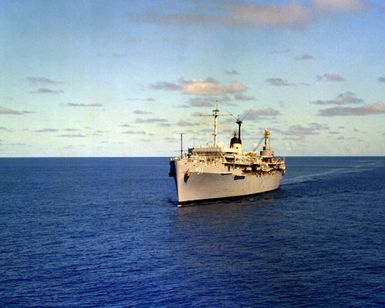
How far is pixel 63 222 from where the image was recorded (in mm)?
71875

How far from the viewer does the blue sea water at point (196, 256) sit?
36594mm

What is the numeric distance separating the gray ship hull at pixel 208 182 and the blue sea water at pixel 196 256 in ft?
9.09

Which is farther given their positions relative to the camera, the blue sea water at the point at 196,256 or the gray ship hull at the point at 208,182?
the gray ship hull at the point at 208,182

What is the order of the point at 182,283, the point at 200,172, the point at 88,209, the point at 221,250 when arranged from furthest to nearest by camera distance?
the point at 88,209 < the point at 200,172 < the point at 221,250 < the point at 182,283

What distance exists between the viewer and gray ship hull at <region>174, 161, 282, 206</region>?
8006cm

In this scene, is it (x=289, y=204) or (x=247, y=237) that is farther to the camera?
(x=289, y=204)

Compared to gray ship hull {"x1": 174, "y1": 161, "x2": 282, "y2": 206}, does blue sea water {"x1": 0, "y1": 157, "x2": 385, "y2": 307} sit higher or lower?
lower

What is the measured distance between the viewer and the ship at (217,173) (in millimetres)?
80750

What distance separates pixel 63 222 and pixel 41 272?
29.5 m

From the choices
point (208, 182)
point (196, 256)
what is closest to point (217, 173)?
point (208, 182)

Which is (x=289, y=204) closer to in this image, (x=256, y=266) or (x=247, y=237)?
(x=247, y=237)

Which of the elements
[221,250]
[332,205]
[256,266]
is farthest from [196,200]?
[256,266]

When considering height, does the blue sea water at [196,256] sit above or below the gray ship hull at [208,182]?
below

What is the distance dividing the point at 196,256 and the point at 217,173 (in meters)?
37.1
